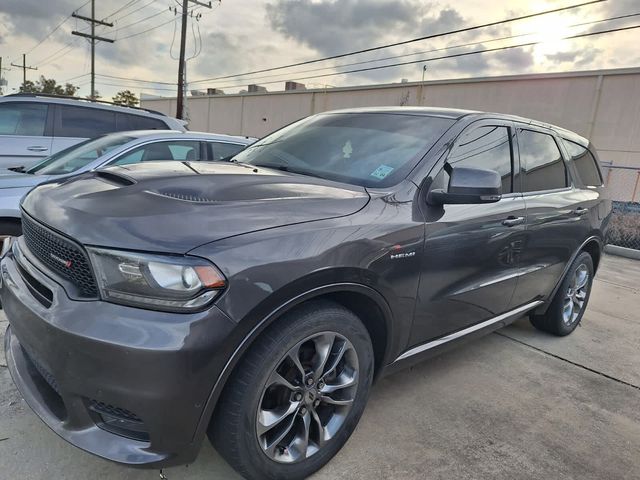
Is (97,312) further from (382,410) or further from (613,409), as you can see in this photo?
(613,409)

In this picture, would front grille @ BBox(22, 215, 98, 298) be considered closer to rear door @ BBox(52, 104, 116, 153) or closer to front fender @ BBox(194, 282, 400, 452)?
front fender @ BBox(194, 282, 400, 452)

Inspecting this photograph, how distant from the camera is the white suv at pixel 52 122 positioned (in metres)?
6.88

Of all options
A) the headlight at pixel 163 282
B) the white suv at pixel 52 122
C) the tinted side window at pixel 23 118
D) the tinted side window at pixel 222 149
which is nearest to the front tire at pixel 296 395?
the headlight at pixel 163 282

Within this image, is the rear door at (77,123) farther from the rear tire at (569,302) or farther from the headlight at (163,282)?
the rear tire at (569,302)

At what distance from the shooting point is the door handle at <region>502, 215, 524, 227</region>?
3055 millimetres

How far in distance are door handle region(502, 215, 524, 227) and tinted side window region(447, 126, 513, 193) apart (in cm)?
19

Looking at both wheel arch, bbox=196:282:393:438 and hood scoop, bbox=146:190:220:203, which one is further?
hood scoop, bbox=146:190:220:203

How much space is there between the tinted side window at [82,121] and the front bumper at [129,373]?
6324 mm

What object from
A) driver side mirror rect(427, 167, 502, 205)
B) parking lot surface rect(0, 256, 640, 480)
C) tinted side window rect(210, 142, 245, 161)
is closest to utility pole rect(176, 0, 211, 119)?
tinted side window rect(210, 142, 245, 161)

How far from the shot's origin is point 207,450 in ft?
7.91

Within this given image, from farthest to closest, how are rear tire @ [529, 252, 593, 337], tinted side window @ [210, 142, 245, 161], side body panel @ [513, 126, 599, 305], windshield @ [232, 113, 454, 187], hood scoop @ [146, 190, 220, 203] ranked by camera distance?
tinted side window @ [210, 142, 245, 161], rear tire @ [529, 252, 593, 337], side body panel @ [513, 126, 599, 305], windshield @ [232, 113, 454, 187], hood scoop @ [146, 190, 220, 203]

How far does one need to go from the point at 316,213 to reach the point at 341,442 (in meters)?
1.14

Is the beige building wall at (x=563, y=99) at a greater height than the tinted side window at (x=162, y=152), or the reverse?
the beige building wall at (x=563, y=99)

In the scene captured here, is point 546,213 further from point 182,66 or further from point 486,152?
point 182,66
